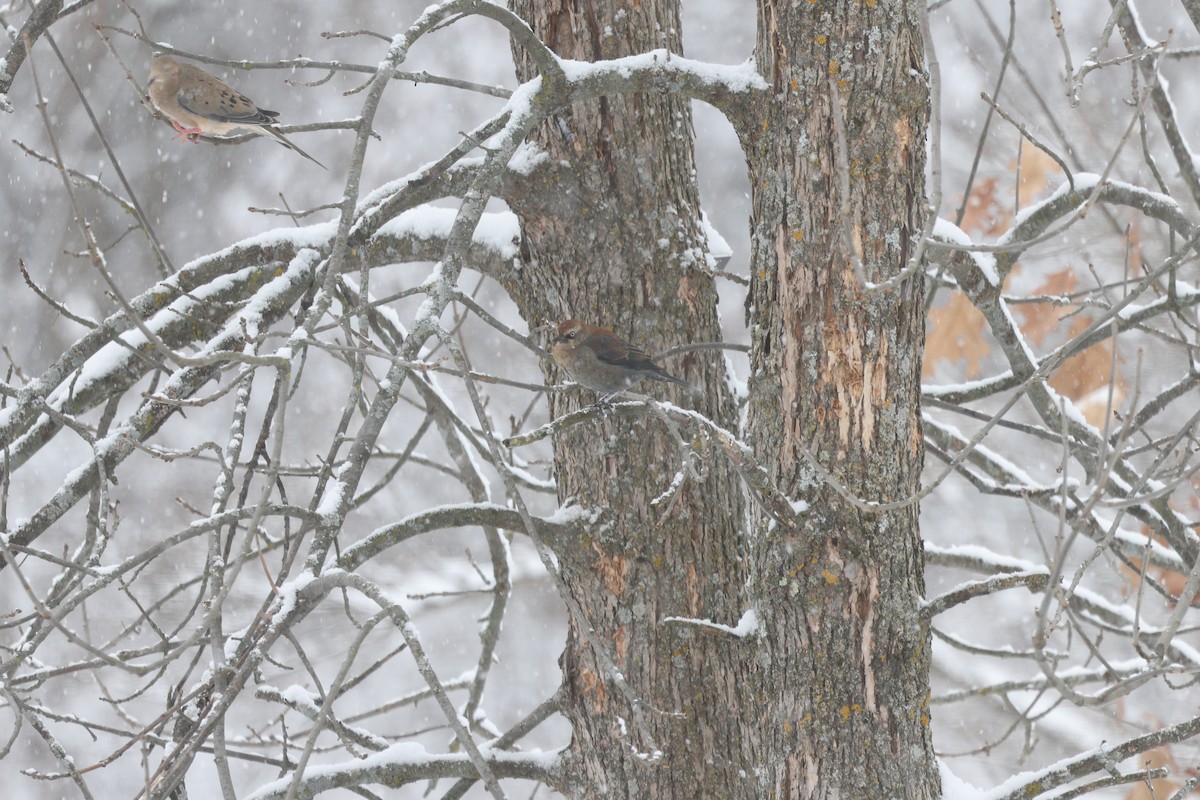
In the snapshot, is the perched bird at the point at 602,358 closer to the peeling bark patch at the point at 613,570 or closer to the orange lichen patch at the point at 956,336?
the peeling bark patch at the point at 613,570

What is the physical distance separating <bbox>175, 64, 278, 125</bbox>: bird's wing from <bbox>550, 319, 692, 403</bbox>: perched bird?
1497 mm

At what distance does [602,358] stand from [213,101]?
186 cm

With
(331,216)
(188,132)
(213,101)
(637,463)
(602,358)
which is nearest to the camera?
(602,358)

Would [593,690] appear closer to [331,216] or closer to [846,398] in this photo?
[846,398]

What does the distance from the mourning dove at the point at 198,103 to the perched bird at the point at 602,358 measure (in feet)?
4.34

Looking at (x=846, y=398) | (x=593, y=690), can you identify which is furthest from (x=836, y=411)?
(x=593, y=690)

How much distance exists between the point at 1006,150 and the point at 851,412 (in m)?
6.98

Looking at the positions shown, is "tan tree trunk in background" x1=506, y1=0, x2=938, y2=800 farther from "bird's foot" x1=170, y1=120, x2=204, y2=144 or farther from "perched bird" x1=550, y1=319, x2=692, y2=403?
"bird's foot" x1=170, y1=120, x2=204, y2=144

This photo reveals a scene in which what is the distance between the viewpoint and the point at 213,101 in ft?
12.5

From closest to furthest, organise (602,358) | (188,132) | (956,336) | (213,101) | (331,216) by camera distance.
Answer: (602,358) < (188,132) < (213,101) < (956,336) < (331,216)

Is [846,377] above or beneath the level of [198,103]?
beneath

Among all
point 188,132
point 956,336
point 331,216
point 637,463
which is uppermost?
point 331,216

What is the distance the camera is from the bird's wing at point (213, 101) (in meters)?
3.74

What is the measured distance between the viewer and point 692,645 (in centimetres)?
318
